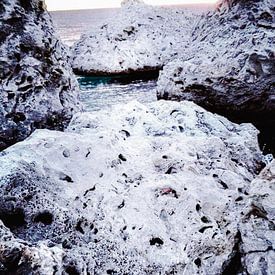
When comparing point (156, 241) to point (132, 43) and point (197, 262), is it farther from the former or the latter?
point (132, 43)

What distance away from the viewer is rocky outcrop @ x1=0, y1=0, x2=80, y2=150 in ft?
9.80

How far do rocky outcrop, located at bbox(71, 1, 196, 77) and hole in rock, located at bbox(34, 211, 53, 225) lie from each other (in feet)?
32.5

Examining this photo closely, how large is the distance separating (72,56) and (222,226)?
458 inches

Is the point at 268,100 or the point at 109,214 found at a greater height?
the point at 109,214

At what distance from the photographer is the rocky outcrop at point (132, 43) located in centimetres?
1187

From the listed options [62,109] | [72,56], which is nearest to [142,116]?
[62,109]

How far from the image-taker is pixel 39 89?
3.19 m

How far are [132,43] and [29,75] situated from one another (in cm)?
999

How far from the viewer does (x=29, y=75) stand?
3156mm

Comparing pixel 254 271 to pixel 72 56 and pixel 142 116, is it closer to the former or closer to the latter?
pixel 142 116

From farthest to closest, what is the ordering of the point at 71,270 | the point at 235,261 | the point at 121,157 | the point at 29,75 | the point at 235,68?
the point at 235,68, the point at 29,75, the point at 121,157, the point at 235,261, the point at 71,270

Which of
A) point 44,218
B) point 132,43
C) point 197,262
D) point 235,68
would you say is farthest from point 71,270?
point 132,43

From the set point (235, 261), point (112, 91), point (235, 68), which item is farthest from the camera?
point (112, 91)

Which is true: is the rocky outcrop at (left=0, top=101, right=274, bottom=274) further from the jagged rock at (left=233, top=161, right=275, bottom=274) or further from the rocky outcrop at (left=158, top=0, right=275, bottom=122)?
the rocky outcrop at (left=158, top=0, right=275, bottom=122)
